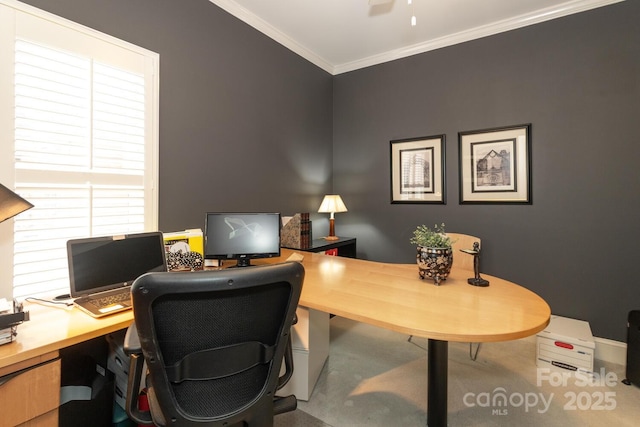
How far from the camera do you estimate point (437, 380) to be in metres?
1.44

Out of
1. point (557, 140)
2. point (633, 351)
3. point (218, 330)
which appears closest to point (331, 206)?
point (557, 140)

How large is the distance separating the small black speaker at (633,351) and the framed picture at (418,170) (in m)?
1.57

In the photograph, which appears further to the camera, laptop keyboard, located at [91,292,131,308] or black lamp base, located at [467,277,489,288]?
black lamp base, located at [467,277,489,288]

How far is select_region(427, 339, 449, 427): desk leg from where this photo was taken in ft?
4.69

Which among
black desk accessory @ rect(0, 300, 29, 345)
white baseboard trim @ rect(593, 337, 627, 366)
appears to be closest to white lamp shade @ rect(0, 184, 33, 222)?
black desk accessory @ rect(0, 300, 29, 345)

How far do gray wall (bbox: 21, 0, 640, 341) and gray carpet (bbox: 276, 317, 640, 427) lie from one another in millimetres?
707

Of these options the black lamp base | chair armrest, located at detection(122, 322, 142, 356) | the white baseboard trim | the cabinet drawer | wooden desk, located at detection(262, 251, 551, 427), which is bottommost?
the white baseboard trim

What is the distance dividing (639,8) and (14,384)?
4171mm

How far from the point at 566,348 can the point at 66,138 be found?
11.4 feet

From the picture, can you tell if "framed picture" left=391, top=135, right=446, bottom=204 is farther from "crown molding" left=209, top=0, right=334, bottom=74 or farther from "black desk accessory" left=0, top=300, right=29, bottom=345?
"black desk accessory" left=0, top=300, right=29, bottom=345

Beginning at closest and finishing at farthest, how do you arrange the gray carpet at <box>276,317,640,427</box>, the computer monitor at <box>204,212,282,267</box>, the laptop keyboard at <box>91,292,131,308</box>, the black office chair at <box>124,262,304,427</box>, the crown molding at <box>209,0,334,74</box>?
the black office chair at <box>124,262,304,427</box> < the laptop keyboard at <box>91,292,131,308</box> < the gray carpet at <box>276,317,640,427</box> < the computer monitor at <box>204,212,282,267</box> < the crown molding at <box>209,0,334,74</box>

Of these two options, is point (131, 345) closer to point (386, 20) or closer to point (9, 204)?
point (9, 204)

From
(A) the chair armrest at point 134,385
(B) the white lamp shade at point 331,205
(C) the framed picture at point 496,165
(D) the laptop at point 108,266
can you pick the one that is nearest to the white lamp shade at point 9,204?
(D) the laptop at point 108,266

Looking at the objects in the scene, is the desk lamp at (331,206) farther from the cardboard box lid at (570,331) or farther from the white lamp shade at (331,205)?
the cardboard box lid at (570,331)
